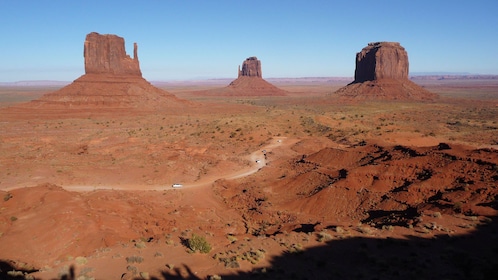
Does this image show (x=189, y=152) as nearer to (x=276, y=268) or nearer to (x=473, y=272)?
(x=276, y=268)

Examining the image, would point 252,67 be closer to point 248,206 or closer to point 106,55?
point 106,55

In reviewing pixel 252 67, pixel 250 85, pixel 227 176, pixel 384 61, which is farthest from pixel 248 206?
pixel 252 67

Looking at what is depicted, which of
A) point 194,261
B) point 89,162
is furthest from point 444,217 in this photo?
point 89,162

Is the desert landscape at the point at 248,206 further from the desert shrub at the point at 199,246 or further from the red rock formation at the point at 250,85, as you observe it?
the red rock formation at the point at 250,85

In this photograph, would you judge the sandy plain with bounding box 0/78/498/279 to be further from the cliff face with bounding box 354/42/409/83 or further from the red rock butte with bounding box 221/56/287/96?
the red rock butte with bounding box 221/56/287/96

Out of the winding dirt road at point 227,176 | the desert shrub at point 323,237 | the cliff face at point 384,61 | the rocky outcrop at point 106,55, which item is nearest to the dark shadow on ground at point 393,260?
the desert shrub at point 323,237

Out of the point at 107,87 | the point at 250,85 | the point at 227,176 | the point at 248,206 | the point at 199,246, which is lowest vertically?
the point at 248,206

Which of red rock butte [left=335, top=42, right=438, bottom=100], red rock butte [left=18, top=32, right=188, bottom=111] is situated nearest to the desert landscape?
red rock butte [left=18, top=32, right=188, bottom=111]
